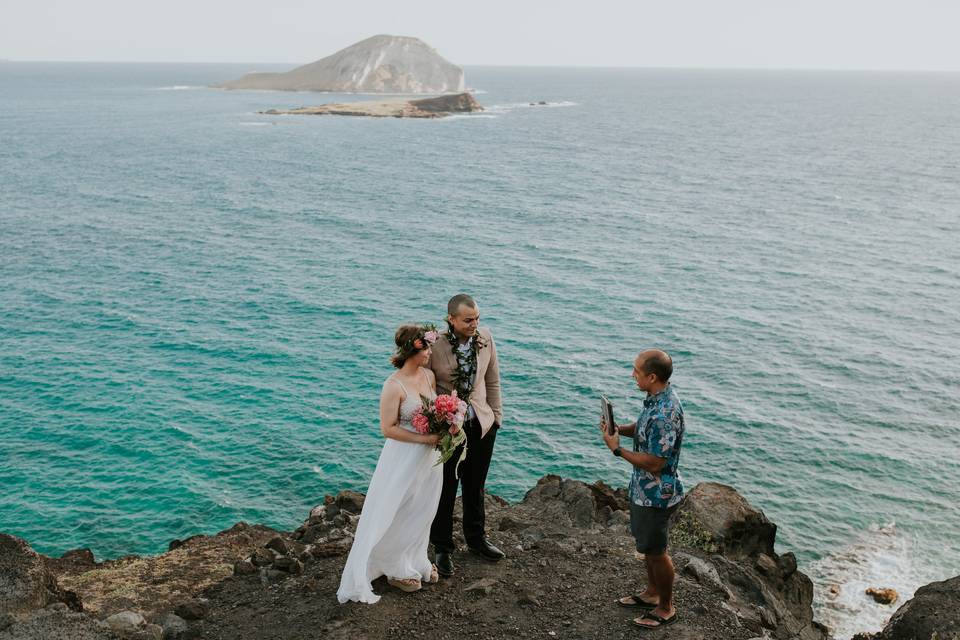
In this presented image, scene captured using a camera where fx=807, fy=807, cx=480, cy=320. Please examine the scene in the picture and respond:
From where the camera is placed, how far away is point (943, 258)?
2051 inches

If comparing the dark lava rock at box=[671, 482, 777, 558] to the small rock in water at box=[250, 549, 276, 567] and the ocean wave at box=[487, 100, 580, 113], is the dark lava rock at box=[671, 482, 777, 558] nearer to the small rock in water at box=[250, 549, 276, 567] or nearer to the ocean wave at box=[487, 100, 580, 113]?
the small rock in water at box=[250, 549, 276, 567]

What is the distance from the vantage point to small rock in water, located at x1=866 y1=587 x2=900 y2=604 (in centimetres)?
2047

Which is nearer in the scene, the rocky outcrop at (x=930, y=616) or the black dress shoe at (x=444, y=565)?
the black dress shoe at (x=444, y=565)

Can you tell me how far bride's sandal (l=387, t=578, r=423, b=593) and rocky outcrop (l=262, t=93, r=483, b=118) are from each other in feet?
453

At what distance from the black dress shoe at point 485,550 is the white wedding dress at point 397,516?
1170 mm

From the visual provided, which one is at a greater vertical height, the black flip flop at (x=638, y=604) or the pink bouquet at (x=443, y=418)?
the pink bouquet at (x=443, y=418)

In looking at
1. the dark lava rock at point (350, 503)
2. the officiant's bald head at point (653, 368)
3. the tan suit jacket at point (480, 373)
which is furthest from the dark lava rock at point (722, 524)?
the officiant's bald head at point (653, 368)

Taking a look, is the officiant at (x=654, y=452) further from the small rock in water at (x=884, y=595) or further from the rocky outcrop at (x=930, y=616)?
the small rock in water at (x=884, y=595)

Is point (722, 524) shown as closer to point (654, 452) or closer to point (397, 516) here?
point (654, 452)

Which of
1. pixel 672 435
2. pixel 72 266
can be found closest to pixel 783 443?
pixel 672 435

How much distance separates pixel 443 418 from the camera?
887cm

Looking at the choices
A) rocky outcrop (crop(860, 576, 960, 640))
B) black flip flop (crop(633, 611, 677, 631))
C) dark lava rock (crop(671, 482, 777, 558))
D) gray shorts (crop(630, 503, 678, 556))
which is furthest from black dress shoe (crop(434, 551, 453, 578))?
rocky outcrop (crop(860, 576, 960, 640))

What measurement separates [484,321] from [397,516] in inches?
1213

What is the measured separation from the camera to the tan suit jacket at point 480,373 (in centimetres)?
940
